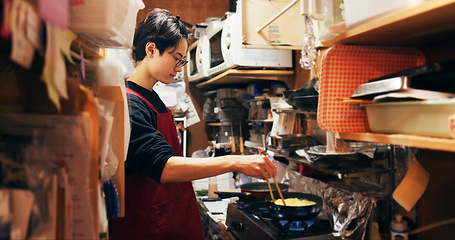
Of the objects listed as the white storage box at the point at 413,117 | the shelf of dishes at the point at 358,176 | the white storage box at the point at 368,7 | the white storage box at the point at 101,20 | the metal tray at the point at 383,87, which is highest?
the white storage box at the point at 368,7

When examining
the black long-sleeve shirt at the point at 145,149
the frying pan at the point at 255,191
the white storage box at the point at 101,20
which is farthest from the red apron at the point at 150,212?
the white storage box at the point at 101,20

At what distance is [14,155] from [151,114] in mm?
1058

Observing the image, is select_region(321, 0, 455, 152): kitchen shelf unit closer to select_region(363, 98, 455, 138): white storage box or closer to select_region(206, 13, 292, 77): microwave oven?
select_region(363, 98, 455, 138): white storage box

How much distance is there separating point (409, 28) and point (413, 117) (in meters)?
0.28

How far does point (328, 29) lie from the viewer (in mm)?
1213

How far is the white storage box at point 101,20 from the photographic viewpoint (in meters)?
0.64

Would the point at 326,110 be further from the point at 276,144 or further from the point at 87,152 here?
the point at 276,144

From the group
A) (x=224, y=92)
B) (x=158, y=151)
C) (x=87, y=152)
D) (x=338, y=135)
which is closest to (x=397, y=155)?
(x=338, y=135)

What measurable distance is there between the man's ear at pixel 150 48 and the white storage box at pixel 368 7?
957 millimetres

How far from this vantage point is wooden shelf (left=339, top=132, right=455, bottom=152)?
774 millimetres

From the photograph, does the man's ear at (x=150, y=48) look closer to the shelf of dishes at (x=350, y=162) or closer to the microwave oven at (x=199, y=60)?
the shelf of dishes at (x=350, y=162)

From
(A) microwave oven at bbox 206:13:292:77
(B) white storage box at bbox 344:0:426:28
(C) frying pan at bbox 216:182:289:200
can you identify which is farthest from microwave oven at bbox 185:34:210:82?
(B) white storage box at bbox 344:0:426:28

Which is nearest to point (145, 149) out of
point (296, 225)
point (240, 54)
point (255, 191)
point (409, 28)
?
point (296, 225)

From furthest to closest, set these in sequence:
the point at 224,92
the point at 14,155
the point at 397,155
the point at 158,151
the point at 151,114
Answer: the point at 224,92
the point at 151,114
the point at 397,155
the point at 158,151
the point at 14,155
